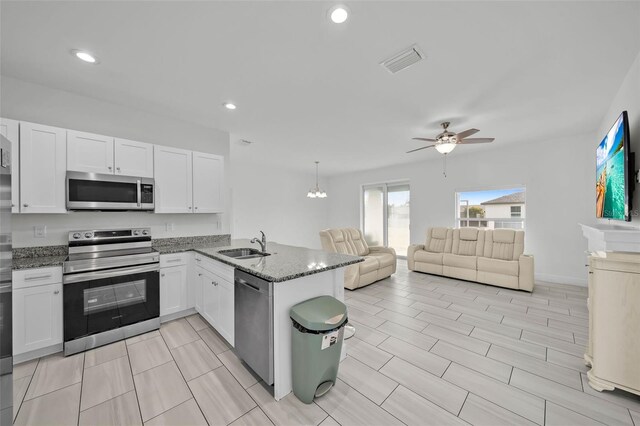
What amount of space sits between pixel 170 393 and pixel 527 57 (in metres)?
4.01

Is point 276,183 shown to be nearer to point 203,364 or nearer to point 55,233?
point 55,233

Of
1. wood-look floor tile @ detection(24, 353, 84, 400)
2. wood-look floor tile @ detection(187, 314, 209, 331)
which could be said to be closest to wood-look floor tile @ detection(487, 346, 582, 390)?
wood-look floor tile @ detection(187, 314, 209, 331)

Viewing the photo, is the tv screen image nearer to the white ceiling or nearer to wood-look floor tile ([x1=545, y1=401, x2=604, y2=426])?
the white ceiling

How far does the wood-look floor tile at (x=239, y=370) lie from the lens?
196 cm

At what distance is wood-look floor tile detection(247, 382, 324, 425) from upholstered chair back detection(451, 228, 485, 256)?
14.6ft

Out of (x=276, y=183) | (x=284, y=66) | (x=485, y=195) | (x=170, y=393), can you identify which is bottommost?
(x=170, y=393)

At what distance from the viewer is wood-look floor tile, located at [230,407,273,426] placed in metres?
1.57

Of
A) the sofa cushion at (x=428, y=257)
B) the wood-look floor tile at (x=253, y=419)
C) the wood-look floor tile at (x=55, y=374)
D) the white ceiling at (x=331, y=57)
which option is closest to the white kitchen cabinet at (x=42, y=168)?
the white ceiling at (x=331, y=57)

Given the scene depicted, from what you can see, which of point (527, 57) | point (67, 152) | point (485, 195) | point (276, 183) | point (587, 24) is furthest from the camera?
point (276, 183)

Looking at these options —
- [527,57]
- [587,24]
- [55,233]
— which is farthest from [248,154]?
[587,24]

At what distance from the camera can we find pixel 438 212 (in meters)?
5.91

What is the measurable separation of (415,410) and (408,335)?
1055 millimetres

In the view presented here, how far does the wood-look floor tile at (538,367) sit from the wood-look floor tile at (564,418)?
353mm

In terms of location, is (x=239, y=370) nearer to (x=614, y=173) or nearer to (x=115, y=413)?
(x=115, y=413)
